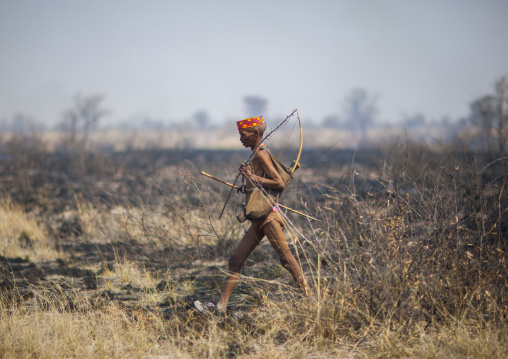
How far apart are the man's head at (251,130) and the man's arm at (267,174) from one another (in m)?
0.15

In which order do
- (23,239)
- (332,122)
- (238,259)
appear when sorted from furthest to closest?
1. (332,122)
2. (23,239)
3. (238,259)

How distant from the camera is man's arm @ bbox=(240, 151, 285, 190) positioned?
156 inches

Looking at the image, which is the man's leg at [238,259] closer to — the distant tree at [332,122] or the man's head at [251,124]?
the man's head at [251,124]

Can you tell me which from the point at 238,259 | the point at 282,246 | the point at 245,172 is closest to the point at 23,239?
the point at 238,259

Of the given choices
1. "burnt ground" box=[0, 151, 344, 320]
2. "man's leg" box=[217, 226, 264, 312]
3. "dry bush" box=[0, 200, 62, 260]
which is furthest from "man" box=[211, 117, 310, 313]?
"dry bush" box=[0, 200, 62, 260]

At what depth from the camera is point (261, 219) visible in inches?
157

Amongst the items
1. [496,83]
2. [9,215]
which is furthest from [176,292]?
[496,83]

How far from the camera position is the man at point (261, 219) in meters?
3.99

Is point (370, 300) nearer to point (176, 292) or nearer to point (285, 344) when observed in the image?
point (285, 344)

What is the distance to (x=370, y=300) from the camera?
3.65 metres

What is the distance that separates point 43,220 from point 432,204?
8.27m

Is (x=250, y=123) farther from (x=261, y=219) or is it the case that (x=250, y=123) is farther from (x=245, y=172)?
(x=261, y=219)

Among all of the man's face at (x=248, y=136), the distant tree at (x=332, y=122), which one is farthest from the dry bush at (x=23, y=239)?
the distant tree at (x=332, y=122)

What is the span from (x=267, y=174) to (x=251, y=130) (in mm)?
394
